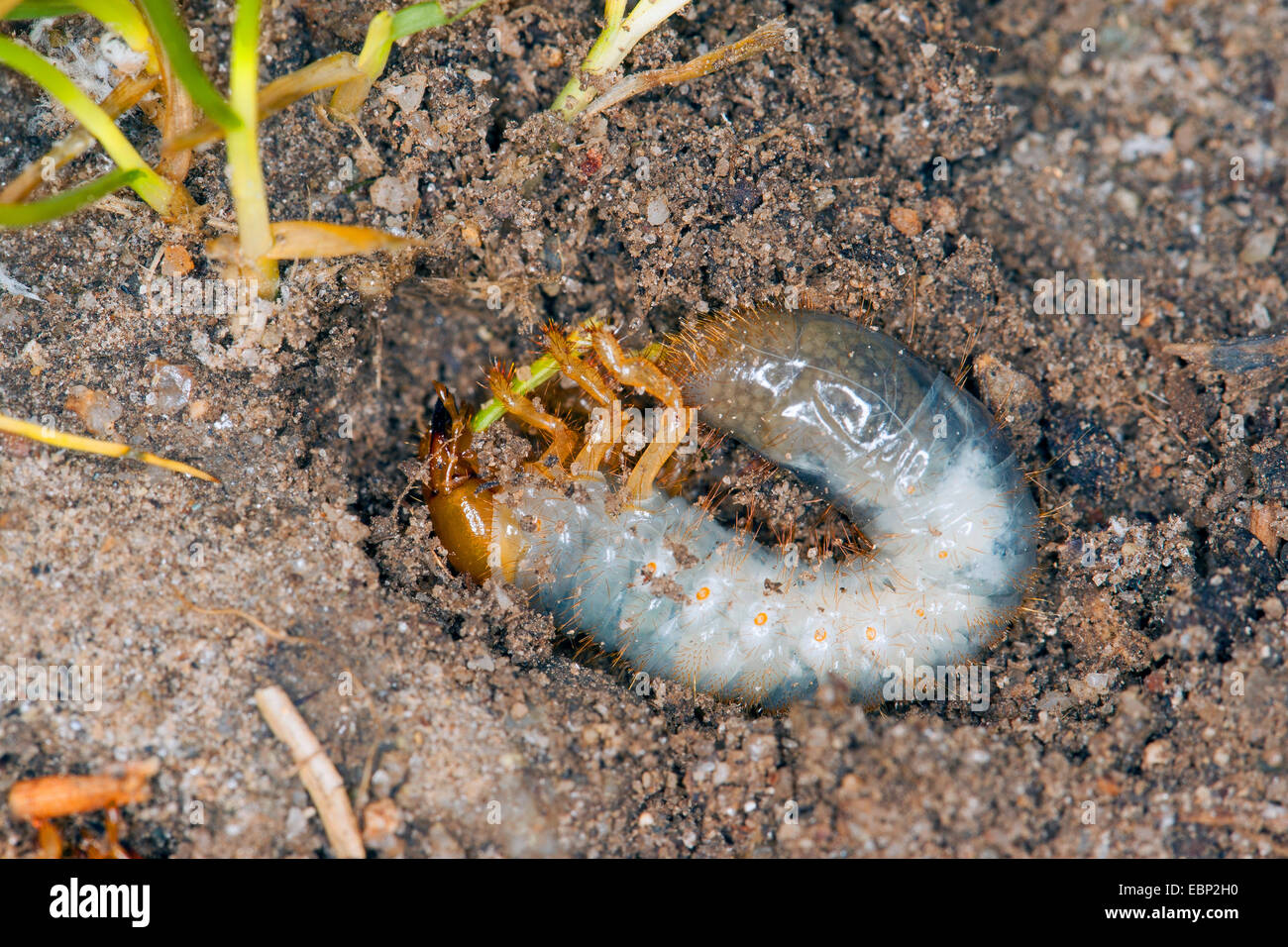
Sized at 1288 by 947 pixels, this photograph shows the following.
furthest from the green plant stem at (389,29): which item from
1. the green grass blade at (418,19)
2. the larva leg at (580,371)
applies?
the larva leg at (580,371)

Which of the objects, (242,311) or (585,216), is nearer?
(242,311)

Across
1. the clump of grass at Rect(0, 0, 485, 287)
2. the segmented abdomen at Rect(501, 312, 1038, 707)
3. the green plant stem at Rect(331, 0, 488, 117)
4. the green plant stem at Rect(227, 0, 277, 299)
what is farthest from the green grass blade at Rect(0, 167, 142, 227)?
the segmented abdomen at Rect(501, 312, 1038, 707)

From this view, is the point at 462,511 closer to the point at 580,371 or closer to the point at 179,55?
the point at 580,371

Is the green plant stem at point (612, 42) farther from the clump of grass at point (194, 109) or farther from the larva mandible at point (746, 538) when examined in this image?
the larva mandible at point (746, 538)

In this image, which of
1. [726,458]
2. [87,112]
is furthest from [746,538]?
[87,112]

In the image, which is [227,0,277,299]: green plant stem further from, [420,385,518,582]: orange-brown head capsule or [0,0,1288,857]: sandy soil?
[420,385,518,582]: orange-brown head capsule

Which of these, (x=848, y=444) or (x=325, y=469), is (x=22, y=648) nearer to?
(x=325, y=469)

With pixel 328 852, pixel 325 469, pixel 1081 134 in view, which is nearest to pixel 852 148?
pixel 1081 134
